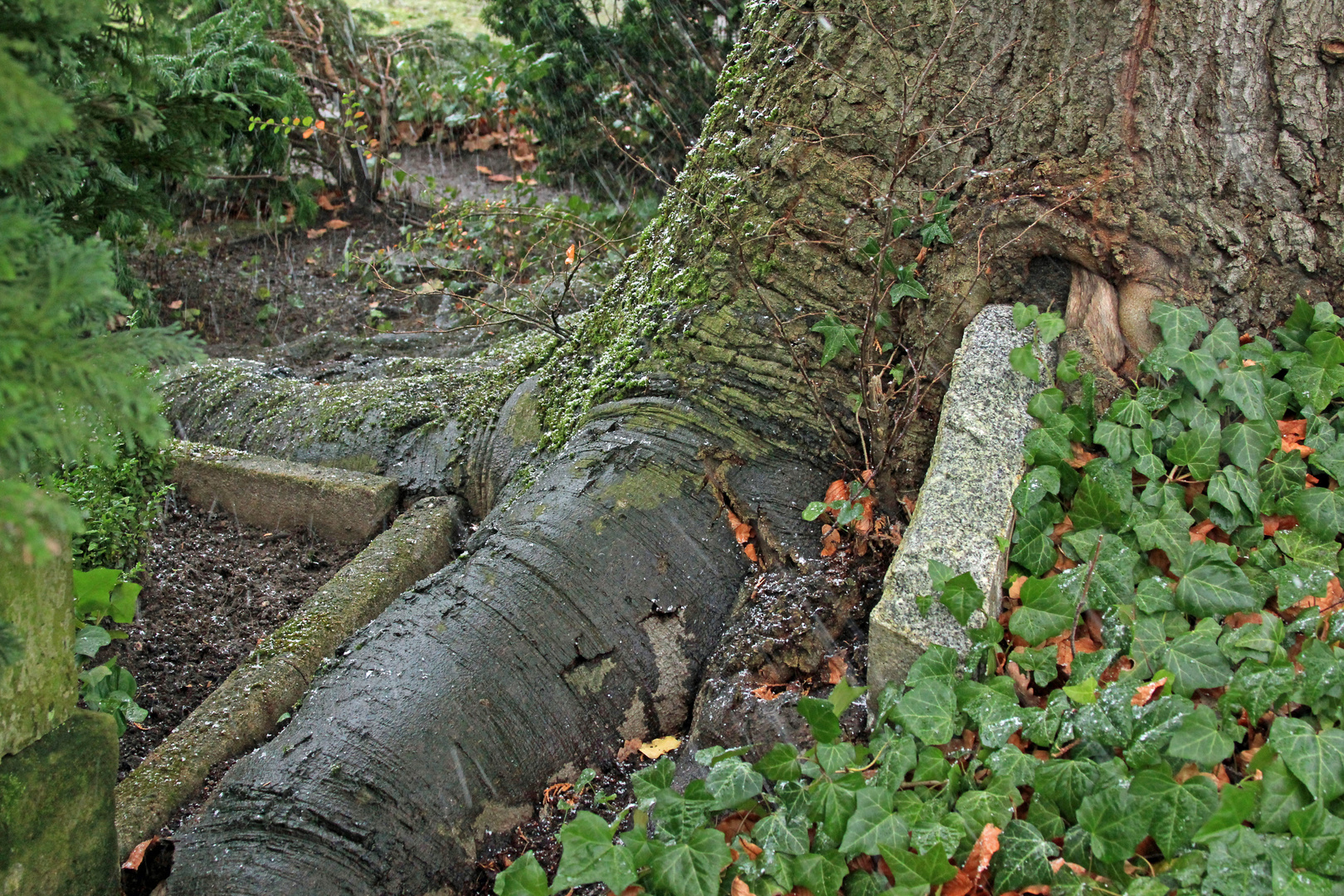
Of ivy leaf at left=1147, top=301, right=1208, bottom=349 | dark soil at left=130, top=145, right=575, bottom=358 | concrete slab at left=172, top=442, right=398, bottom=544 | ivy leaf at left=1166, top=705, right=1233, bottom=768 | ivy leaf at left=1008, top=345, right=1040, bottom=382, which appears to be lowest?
ivy leaf at left=1166, top=705, right=1233, bottom=768

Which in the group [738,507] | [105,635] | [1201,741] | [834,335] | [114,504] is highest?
[114,504]

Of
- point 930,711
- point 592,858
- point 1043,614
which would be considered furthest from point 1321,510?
point 592,858

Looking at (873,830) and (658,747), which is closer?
(873,830)

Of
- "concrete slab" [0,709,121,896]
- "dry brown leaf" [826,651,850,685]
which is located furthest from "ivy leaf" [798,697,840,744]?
"concrete slab" [0,709,121,896]

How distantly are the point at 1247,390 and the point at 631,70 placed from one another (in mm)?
4302

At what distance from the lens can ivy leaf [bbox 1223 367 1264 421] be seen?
2297 millimetres

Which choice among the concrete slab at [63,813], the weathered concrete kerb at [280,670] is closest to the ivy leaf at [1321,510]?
the weathered concrete kerb at [280,670]

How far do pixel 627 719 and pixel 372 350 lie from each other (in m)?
3.80

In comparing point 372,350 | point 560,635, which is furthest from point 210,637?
point 372,350

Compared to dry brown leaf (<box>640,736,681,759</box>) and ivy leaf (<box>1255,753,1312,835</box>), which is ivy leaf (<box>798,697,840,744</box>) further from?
ivy leaf (<box>1255,753,1312,835</box>)

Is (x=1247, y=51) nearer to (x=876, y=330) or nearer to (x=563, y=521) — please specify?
(x=876, y=330)

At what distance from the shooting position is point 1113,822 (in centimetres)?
176

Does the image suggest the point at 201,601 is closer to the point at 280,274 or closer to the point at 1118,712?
the point at 1118,712

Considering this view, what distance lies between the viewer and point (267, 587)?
11.2 ft
